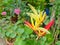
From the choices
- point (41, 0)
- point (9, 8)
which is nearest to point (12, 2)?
point (9, 8)

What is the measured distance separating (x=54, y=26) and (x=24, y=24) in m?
0.32

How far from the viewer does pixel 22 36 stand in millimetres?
2295

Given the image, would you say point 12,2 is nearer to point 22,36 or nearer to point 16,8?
point 16,8

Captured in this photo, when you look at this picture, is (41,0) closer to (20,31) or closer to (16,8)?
(16,8)

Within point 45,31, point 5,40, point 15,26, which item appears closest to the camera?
point 45,31

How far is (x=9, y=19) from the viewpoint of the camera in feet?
8.75

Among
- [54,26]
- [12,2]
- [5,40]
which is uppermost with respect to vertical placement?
[12,2]

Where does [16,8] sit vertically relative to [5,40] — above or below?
above

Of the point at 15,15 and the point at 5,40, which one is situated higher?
the point at 15,15

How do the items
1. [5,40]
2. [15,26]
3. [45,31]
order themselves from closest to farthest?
[45,31]
[15,26]
[5,40]

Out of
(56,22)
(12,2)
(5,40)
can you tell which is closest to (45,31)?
(56,22)

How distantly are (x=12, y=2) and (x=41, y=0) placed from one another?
35 centimetres

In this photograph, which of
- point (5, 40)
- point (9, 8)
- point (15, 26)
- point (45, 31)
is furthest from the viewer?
point (9, 8)

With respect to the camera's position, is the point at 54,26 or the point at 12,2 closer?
the point at 54,26
